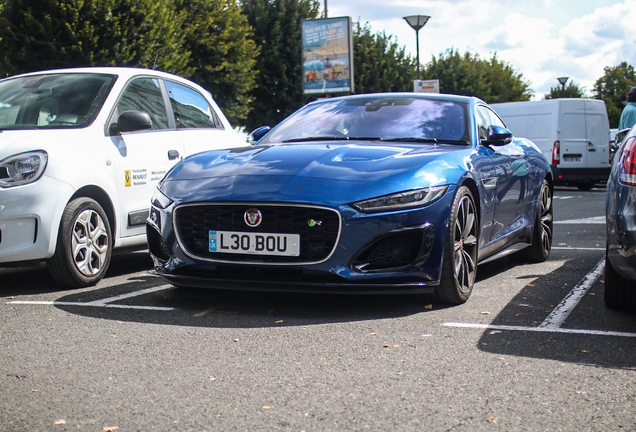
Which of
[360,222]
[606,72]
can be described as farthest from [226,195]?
[606,72]

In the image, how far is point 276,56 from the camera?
1742 inches

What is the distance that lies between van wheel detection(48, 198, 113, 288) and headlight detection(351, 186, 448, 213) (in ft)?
7.43

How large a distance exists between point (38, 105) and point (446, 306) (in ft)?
11.9

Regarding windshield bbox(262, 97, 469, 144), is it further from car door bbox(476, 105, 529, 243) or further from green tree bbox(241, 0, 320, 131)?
green tree bbox(241, 0, 320, 131)

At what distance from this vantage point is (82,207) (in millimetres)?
6676

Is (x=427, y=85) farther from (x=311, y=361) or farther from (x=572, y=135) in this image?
(x=311, y=361)

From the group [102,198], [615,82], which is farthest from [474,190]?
[615,82]

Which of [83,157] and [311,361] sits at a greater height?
[83,157]

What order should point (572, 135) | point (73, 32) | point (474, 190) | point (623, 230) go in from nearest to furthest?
point (623, 230) → point (474, 190) → point (572, 135) → point (73, 32)

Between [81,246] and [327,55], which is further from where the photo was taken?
[327,55]

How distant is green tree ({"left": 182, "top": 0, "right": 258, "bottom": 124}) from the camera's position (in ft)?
110

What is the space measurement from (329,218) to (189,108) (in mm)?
3531

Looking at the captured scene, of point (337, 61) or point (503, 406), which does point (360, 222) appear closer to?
point (503, 406)

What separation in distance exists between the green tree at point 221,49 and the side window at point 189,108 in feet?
79.6
